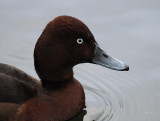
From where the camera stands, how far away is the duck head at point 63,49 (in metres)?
5.43

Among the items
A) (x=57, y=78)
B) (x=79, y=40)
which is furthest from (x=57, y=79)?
(x=79, y=40)

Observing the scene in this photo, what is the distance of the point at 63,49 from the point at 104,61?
52 centimetres

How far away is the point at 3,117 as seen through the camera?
5.31 m

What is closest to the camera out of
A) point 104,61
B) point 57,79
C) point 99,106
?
point 57,79

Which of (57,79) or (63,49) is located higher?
(63,49)

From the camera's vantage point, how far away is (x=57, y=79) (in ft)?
18.4

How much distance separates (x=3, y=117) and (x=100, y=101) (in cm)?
140

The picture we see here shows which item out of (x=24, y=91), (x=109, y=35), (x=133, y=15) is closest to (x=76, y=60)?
(x=24, y=91)

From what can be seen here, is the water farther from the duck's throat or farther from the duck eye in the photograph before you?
the duck eye

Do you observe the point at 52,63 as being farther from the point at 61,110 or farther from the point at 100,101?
the point at 100,101

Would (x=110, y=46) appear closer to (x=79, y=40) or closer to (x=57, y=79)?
(x=79, y=40)

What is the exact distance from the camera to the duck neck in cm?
557

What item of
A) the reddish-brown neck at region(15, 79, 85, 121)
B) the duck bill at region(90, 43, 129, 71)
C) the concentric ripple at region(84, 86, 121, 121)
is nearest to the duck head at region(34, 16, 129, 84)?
the duck bill at region(90, 43, 129, 71)

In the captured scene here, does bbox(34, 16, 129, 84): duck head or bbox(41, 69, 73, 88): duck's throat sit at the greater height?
bbox(34, 16, 129, 84): duck head
